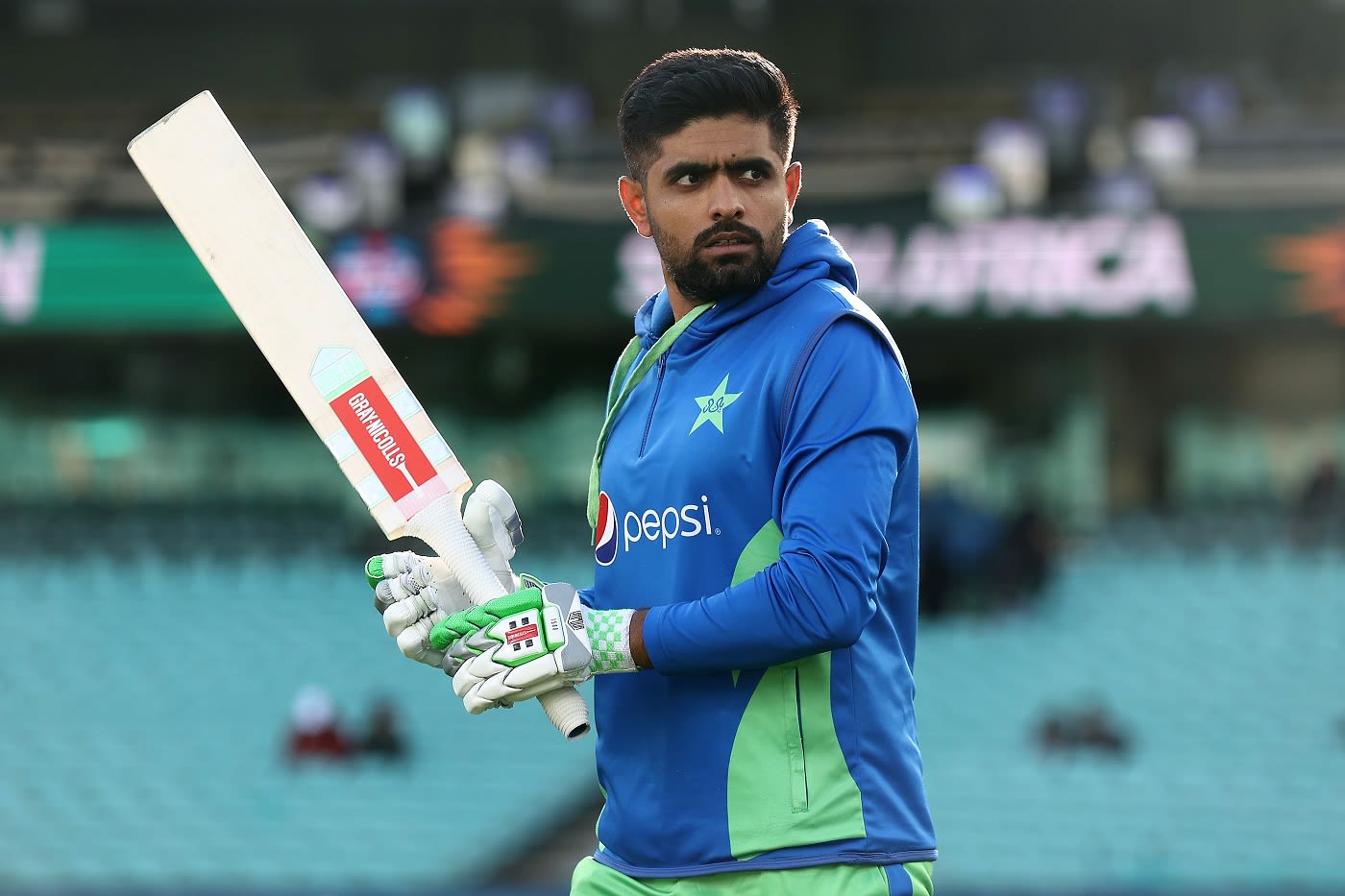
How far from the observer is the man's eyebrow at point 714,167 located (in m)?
1.96

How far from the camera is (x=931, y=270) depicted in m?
11.4

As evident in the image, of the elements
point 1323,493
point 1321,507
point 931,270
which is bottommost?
point 1321,507

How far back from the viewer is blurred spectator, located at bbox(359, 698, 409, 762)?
35.9 feet

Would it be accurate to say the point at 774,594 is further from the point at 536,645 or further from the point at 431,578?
the point at 431,578

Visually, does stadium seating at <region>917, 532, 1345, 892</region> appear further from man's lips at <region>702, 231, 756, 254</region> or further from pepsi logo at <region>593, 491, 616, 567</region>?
man's lips at <region>702, 231, 756, 254</region>

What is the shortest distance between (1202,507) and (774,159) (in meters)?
11.5

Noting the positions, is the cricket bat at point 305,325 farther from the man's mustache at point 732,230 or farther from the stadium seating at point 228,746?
the stadium seating at point 228,746

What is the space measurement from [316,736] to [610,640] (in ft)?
30.9

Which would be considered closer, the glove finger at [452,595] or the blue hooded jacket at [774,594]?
the blue hooded jacket at [774,594]

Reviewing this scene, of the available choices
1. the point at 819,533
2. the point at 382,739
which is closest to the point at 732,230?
the point at 819,533

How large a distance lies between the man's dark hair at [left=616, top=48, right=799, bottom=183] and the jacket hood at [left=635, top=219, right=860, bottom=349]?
102mm

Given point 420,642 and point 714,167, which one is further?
point 420,642

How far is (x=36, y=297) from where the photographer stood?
11.9 metres

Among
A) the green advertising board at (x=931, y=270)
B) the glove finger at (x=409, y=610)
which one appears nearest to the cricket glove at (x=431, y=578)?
the glove finger at (x=409, y=610)
